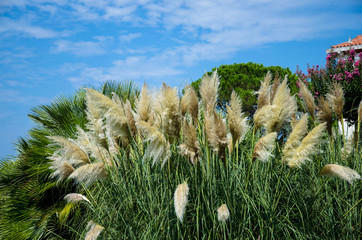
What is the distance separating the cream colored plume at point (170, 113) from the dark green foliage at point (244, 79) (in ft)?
55.0

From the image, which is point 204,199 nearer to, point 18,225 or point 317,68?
point 18,225

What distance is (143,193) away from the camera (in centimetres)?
337

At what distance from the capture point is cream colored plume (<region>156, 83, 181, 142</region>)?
3037 mm

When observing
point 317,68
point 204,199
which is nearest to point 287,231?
point 204,199

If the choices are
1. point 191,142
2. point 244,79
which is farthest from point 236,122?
point 244,79

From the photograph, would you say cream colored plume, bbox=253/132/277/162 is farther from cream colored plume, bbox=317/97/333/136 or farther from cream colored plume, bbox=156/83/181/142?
cream colored plume, bbox=317/97/333/136

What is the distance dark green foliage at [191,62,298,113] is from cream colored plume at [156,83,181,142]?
16750mm

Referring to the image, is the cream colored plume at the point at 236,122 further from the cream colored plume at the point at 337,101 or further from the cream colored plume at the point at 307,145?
the cream colored plume at the point at 337,101

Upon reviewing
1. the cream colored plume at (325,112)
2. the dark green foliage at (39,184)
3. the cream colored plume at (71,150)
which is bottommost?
the dark green foliage at (39,184)

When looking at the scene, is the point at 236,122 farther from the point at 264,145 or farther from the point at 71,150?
the point at 71,150

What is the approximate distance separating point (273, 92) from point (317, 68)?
11.1 metres

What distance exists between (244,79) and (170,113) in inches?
711

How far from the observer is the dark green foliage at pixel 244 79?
65.5 ft

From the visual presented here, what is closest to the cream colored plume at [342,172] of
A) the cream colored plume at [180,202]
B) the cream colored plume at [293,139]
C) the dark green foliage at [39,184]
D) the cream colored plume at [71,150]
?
the cream colored plume at [293,139]
